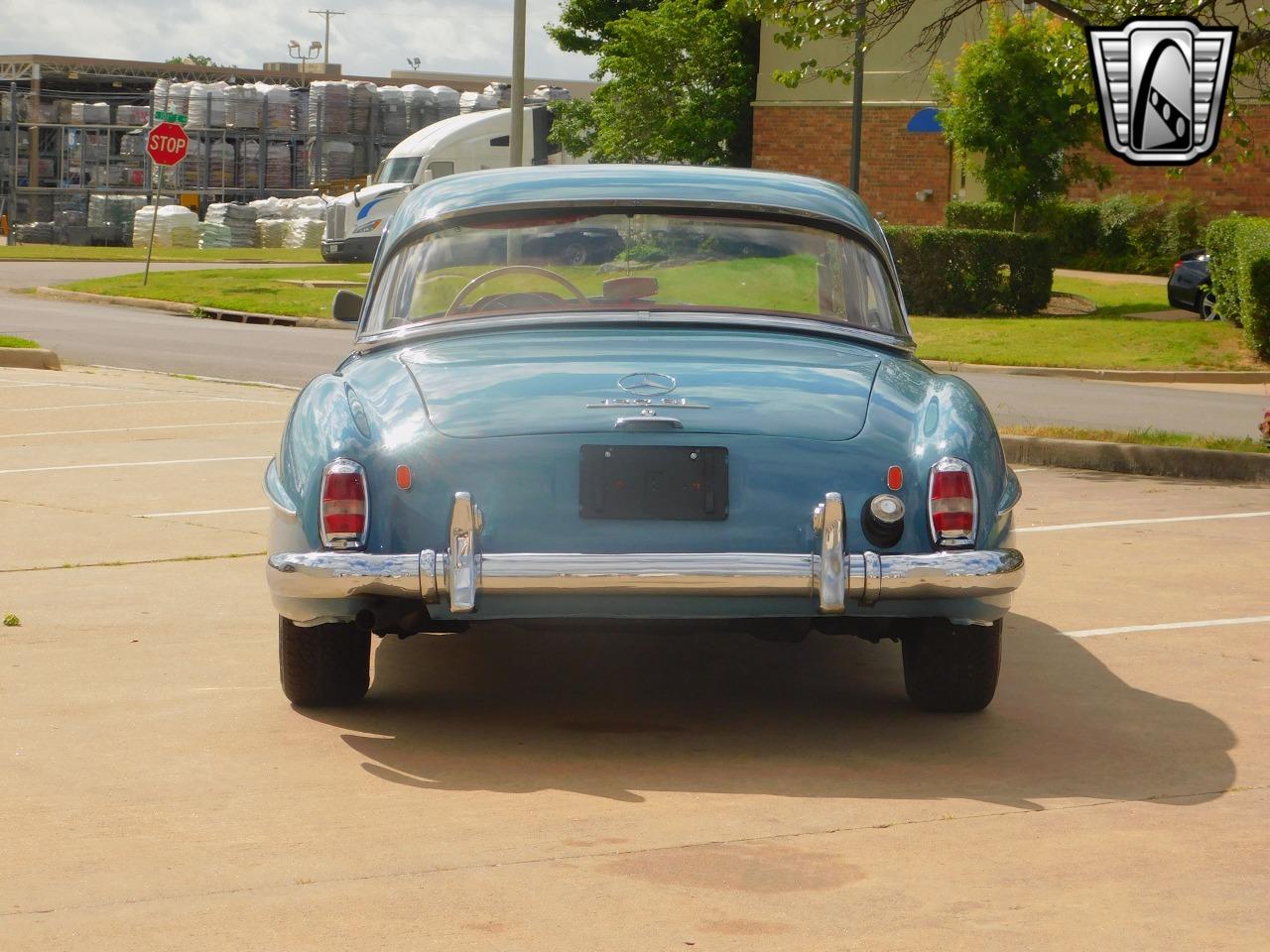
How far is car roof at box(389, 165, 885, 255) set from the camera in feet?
20.2

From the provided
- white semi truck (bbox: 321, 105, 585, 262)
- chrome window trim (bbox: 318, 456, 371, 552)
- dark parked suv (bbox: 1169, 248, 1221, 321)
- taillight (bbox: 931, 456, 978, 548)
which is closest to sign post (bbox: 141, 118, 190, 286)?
white semi truck (bbox: 321, 105, 585, 262)

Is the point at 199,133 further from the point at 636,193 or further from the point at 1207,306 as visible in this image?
the point at 636,193

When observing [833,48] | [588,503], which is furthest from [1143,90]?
[833,48]

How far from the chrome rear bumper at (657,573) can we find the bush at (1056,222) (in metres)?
27.1

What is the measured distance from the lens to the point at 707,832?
4.36 metres

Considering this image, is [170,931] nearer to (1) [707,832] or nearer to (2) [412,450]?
(1) [707,832]

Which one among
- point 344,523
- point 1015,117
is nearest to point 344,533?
point 344,523

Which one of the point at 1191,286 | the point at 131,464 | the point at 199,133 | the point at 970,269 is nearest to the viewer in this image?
the point at 131,464

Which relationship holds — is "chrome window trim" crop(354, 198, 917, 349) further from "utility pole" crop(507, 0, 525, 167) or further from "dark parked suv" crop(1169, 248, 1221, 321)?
"dark parked suv" crop(1169, 248, 1221, 321)

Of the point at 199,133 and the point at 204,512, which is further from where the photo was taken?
the point at 199,133

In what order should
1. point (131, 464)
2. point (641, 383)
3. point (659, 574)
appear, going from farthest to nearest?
point (131, 464), point (641, 383), point (659, 574)

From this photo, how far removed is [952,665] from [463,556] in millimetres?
1528

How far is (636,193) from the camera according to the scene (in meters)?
6.18

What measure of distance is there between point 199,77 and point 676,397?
6767 cm
